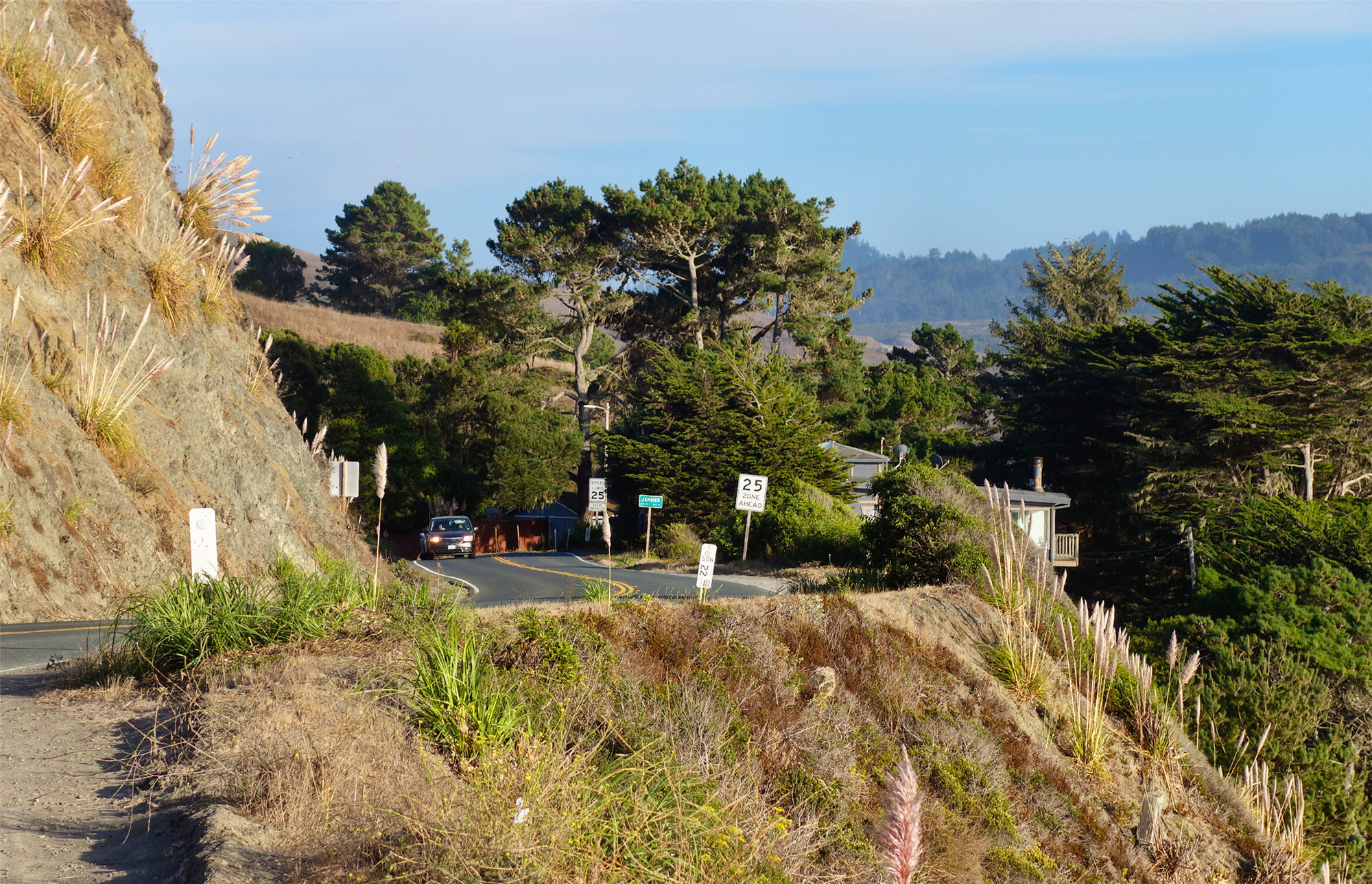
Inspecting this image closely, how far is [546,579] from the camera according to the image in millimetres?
28719

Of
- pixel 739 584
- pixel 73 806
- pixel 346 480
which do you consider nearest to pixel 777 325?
pixel 739 584

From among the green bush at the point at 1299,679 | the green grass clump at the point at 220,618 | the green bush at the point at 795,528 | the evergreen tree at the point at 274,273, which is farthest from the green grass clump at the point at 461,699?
the evergreen tree at the point at 274,273

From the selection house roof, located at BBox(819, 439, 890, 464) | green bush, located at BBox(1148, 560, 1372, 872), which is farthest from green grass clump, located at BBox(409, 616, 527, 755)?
house roof, located at BBox(819, 439, 890, 464)

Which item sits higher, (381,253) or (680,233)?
(381,253)

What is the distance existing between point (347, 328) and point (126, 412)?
255 ft

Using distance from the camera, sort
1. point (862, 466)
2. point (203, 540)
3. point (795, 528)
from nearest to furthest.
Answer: point (203, 540) → point (795, 528) → point (862, 466)

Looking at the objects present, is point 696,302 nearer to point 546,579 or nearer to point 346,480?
point 546,579

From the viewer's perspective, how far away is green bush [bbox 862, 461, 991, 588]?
48.2 feet

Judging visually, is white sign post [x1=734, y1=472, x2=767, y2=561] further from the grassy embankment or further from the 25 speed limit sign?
the grassy embankment

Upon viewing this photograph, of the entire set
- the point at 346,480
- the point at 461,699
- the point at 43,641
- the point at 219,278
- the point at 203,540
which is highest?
the point at 219,278

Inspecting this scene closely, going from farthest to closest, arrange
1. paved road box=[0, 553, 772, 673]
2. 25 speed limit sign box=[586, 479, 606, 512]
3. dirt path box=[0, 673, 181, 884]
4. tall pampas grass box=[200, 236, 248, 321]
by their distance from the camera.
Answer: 25 speed limit sign box=[586, 479, 606, 512]
tall pampas grass box=[200, 236, 248, 321]
paved road box=[0, 553, 772, 673]
dirt path box=[0, 673, 181, 884]

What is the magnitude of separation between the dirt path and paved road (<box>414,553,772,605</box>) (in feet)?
34.1

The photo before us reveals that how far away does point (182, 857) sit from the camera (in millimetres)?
4746

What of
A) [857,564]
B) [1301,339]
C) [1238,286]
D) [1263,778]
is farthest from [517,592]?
[1238,286]
